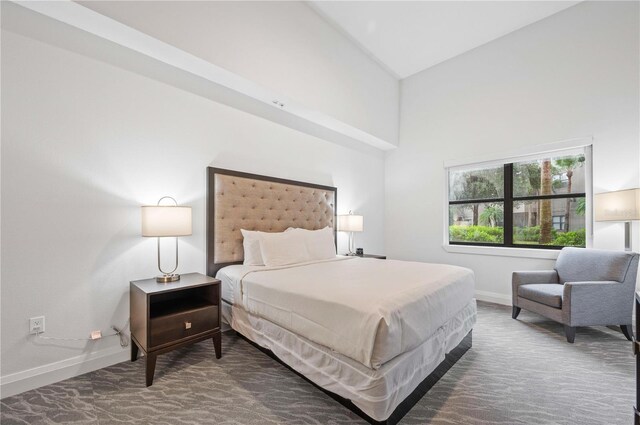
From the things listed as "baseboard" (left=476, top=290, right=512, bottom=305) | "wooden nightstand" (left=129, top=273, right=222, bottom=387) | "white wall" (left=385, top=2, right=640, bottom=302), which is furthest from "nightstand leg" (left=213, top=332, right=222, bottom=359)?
"baseboard" (left=476, top=290, right=512, bottom=305)

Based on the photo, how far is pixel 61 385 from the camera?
2025mm

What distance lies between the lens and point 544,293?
296cm

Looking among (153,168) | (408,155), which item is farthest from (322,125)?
(153,168)

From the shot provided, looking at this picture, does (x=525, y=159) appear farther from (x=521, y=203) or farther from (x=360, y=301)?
(x=360, y=301)

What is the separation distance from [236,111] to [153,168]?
45.2 inches

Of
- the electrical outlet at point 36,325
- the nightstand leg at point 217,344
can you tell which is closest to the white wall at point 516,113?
the nightstand leg at point 217,344

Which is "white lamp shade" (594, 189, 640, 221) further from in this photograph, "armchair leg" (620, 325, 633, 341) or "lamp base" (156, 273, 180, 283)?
"lamp base" (156, 273, 180, 283)

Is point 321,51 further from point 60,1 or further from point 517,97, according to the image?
point 517,97

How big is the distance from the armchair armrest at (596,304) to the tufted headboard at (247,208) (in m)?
2.96

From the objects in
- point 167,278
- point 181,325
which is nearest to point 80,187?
point 167,278

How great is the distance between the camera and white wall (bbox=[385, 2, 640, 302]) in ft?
10.6

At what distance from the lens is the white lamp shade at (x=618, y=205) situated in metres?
2.78

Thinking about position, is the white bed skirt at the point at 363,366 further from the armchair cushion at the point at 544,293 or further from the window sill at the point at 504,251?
the window sill at the point at 504,251

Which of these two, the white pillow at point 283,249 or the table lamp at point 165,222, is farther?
the white pillow at point 283,249
